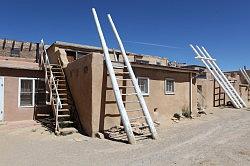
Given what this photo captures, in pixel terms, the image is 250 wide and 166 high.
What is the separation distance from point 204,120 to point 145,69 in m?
4.63

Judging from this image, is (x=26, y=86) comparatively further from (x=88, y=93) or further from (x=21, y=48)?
(x=21, y=48)

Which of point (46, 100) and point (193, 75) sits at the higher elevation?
point (193, 75)

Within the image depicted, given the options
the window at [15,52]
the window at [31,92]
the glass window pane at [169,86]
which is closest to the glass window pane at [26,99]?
the window at [31,92]

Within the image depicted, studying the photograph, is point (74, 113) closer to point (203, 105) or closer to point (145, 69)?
point (145, 69)

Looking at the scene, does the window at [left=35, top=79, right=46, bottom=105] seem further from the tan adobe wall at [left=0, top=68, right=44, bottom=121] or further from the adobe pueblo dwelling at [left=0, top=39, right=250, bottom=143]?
the tan adobe wall at [left=0, top=68, right=44, bottom=121]

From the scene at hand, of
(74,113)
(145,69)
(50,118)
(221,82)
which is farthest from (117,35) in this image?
(221,82)

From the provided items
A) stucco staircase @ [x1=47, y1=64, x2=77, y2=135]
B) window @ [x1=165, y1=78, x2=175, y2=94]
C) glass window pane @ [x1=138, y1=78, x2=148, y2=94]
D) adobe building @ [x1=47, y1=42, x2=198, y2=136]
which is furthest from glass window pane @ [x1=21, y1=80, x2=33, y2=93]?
window @ [x1=165, y1=78, x2=175, y2=94]

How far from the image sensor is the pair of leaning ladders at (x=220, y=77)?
23.4 metres

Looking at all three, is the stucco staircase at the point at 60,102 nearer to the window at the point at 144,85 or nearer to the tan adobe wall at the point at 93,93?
the tan adobe wall at the point at 93,93

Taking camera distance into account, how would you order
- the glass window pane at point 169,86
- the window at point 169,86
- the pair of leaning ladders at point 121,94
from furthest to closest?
the glass window pane at point 169,86 → the window at point 169,86 → the pair of leaning ladders at point 121,94

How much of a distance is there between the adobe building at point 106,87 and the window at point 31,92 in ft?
5.30

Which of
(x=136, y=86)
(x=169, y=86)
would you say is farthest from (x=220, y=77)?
(x=136, y=86)

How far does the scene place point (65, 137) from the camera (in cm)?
1138

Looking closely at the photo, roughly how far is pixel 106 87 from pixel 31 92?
498cm
